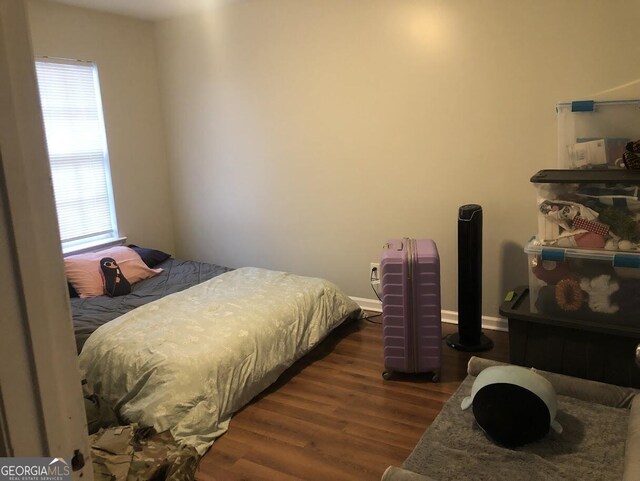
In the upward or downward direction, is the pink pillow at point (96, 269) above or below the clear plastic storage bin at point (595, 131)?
below

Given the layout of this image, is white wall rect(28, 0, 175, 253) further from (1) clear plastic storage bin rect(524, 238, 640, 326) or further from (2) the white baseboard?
(1) clear plastic storage bin rect(524, 238, 640, 326)

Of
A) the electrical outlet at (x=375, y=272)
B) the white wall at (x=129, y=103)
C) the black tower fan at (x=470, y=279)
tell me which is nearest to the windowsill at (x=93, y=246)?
the white wall at (x=129, y=103)

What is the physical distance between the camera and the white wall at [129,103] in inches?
153

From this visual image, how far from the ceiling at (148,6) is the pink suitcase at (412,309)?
2509 mm

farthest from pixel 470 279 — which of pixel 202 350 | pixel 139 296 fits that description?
pixel 139 296

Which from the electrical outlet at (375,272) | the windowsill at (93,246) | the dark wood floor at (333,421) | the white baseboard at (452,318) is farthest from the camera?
the windowsill at (93,246)

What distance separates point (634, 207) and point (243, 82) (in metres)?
2.87

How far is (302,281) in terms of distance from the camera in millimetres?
3479

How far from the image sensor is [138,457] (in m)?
1.95

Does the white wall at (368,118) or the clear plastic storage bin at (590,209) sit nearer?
the clear plastic storage bin at (590,209)

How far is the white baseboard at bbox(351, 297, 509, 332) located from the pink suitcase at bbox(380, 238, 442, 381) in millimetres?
824

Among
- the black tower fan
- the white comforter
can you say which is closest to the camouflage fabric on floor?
the white comforter

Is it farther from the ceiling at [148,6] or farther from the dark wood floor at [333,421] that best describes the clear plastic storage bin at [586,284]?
the ceiling at [148,6]

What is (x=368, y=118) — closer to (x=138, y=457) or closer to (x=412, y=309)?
(x=412, y=309)
